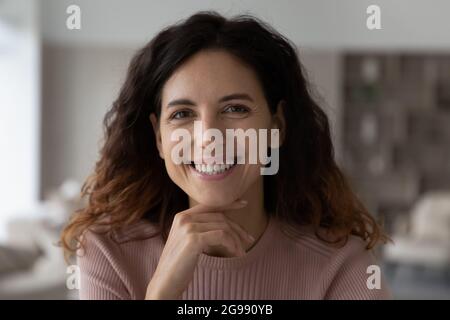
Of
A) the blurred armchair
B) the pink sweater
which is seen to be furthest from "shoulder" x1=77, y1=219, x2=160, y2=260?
the blurred armchair

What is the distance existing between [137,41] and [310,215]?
266 millimetres

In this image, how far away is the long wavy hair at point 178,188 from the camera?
567 mm

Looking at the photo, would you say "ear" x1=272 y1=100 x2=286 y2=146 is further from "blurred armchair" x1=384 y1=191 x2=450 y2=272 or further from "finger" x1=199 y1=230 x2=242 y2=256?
"blurred armchair" x1=384 y1=191 x2=450 y2=272

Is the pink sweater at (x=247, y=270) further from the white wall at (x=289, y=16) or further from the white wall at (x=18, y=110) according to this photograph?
the white wall at (x=18, y=110)

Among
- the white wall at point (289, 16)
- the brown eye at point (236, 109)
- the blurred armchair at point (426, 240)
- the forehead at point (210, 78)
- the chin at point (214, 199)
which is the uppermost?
the white wall at point (289, 16)

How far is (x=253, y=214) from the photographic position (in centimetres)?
65

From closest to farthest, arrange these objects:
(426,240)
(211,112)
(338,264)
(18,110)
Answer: (211,112), (338,264), (18,110), (426,240)

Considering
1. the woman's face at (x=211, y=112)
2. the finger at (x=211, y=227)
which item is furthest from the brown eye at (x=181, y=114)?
the finger at (x=211, y=227)

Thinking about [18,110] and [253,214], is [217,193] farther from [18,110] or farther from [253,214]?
A: [18,110]

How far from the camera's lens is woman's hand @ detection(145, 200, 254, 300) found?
1.76 ft

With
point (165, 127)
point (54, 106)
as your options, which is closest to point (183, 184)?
point (165, 127)

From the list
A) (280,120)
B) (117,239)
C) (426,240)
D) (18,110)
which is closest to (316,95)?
(280,120)

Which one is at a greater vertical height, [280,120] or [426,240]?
[280,120]

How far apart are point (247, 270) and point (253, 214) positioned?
0.06 meters
